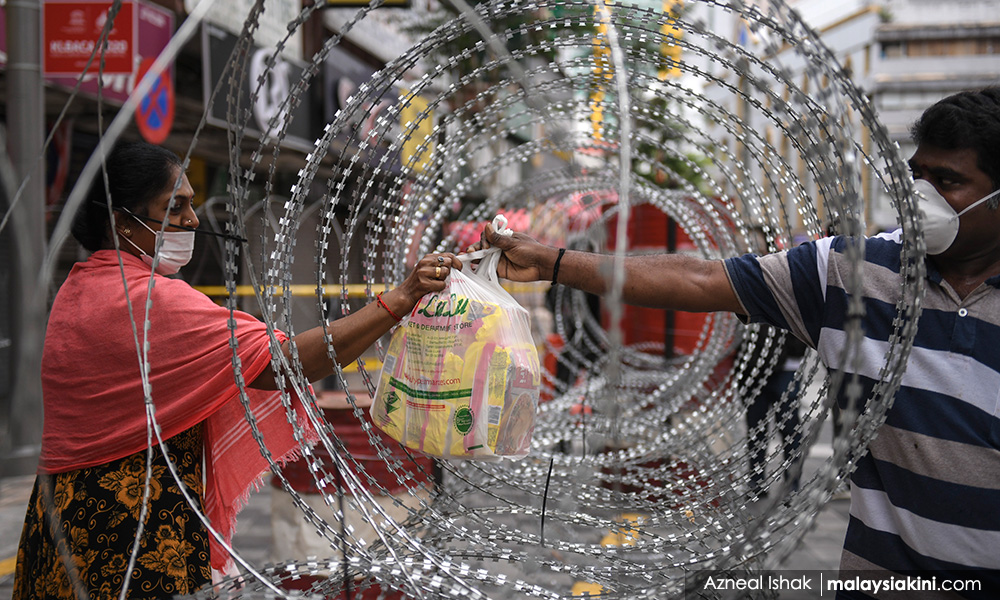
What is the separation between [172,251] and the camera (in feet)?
6.98

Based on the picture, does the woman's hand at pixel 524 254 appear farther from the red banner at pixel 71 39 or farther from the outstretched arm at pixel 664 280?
the red banner at pixel 71 39

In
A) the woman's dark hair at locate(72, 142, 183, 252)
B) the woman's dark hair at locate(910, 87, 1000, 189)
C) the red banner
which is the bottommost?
the woman's dark hair at locate(72, 142, 183, 252)

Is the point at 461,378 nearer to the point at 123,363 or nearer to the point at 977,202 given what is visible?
the point at 123,363

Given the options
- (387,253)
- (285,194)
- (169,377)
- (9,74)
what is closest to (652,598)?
(169,377)

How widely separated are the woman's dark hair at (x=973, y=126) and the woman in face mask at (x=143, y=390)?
127 cm

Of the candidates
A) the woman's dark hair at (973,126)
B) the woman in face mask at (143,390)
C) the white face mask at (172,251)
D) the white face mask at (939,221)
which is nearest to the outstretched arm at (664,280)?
the woman in face mask at (143,390)

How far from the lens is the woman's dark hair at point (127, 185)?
6.75 ft

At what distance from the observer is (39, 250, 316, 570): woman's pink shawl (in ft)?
6.36

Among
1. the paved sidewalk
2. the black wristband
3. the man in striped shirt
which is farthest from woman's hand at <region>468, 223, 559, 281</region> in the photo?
the paved sidewalk

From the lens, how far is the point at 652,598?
1.51m

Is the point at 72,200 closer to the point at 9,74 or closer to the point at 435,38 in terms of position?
the point at 435,38

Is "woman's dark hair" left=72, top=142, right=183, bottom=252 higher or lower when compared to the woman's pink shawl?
higher

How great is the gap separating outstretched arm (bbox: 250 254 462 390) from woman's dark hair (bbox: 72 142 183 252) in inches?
23.0

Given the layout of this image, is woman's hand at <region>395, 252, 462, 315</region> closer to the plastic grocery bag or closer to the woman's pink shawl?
the plastic grocery bag
